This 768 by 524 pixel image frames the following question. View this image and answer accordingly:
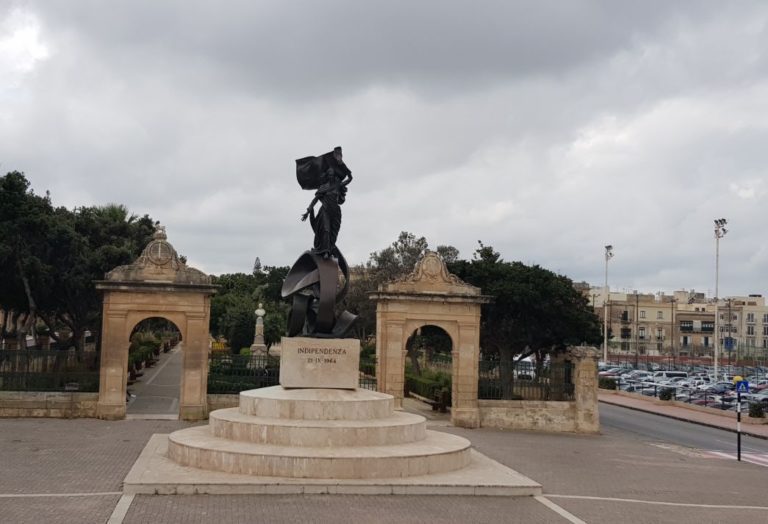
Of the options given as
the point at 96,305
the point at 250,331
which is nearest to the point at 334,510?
the point at 96,305

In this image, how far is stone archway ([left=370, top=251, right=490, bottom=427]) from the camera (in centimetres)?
2617

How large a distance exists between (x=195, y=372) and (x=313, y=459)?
1242 centimetres

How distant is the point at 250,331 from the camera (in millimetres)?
57938

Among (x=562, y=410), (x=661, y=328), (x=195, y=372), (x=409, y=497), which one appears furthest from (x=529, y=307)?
(x=661, y=328)

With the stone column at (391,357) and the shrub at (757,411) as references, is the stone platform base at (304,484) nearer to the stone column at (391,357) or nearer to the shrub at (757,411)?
the stone column at (391,357)

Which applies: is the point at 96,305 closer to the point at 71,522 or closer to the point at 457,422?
the point at 457,422

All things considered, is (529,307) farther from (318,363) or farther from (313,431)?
→ (313,431)

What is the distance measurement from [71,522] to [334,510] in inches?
151

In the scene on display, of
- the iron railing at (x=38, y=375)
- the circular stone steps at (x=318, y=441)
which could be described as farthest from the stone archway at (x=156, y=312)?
the circular stone steps at (x=318, y=441)

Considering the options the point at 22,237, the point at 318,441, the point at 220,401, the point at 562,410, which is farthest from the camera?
the point at 22,237

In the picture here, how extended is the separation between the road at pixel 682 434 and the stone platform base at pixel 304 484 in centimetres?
1256

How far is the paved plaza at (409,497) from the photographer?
11.8 meters

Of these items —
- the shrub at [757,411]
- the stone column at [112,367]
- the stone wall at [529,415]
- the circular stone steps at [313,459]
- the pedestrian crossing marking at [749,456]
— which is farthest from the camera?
the shrub at [757,411]

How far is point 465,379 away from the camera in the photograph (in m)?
26.3
